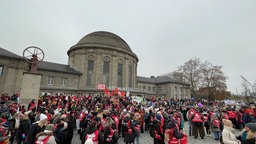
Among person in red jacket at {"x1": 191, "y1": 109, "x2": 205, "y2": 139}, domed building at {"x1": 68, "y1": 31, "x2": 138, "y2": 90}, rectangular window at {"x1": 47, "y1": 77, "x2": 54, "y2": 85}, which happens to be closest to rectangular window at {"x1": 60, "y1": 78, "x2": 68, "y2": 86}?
rectangular window at {"x1": 47, "y1": 77, "x2": 54, "y2": 85}

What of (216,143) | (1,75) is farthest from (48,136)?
(1,75)

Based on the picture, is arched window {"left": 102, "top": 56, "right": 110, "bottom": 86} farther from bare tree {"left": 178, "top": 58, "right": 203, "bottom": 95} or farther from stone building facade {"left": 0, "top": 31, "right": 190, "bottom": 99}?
bare tree {"left": 178, "top": 58, "right": 203, "bottom": 95}

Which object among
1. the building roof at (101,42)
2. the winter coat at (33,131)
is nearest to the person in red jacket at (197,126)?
the winter coat at (33,131)

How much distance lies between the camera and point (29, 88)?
488 inches

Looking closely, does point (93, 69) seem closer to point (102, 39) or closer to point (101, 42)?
point (101, 42)

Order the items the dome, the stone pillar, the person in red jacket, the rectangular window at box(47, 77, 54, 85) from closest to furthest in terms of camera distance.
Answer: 1. the person in red jacket
2. the stone pillar
3. the rectangular window at box(47, 77, 54, 85)
4. the dome

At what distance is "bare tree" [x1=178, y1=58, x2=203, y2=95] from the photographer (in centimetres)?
4156

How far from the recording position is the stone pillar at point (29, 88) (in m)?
12.1

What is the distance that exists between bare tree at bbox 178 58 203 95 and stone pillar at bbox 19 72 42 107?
132ft

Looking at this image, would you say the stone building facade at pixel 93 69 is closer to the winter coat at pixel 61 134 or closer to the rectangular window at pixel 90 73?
the rectangular window at pixel 90 73

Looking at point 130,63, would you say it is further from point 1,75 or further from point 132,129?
point 132,129

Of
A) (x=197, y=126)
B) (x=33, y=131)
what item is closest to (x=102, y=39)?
(x=197, y=126)

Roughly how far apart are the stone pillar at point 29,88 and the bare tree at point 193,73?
4022cm

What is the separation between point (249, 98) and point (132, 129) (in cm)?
6213
